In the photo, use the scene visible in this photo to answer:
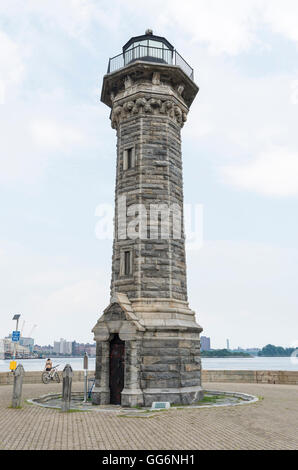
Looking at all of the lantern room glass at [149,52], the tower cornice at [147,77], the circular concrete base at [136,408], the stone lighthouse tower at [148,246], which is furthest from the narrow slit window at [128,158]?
the circular concrete base at [136,408]

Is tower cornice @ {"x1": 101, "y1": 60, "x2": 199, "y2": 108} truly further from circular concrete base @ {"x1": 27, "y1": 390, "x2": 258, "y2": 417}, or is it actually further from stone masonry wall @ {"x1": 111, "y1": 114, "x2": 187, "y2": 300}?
circular concrete base @ {"x1": 27, "y1": 390, "x2": 258, "y2": 417}

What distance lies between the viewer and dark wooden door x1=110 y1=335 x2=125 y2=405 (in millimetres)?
15215

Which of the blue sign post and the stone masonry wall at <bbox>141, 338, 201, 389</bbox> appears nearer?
the stone masonry wall at <bbox>141, 338, 201, 389</bbox>

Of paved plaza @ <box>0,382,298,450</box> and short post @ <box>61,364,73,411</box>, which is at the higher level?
short post @ <box>61,364,73,411</box>

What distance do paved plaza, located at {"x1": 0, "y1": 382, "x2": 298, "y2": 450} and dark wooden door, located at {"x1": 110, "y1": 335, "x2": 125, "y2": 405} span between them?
2.61 meters

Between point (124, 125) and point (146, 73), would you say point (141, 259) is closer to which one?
point (124, 125)

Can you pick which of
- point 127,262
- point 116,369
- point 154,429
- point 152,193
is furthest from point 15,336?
point 154,429

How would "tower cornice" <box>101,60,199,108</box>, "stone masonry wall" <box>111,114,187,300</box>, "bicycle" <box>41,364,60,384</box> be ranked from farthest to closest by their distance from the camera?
"bicycle" <box>41,364,60,384</box> → "tower cornice" <box>101,60,199,108</box> → "stone masonry wall" <box>111,114,187,300</box>

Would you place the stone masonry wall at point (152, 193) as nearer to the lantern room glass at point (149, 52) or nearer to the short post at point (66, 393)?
the lantern room glass at point (149, 52)

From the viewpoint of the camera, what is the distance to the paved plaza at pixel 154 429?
Answer: 850 cm

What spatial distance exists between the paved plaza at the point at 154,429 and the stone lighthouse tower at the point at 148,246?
2.40 m

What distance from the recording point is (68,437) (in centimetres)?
907

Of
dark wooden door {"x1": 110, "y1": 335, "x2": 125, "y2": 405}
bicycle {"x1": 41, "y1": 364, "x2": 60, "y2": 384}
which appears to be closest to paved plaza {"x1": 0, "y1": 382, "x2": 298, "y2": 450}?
dark wooden door {"x1": 110, "y1": 335, "x2": 125, "y2": 405}
